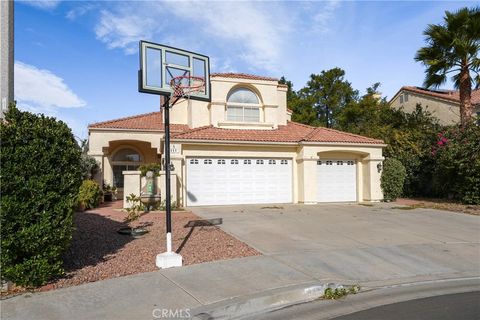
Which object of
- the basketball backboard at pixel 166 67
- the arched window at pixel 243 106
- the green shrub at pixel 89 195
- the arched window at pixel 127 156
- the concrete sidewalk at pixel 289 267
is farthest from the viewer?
the arched window at pixel 127 156

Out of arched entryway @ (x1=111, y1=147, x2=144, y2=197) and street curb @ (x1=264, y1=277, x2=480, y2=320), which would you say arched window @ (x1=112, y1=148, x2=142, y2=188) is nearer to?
arched entryway @ (x1=111, y1=147, x2=144, y2=197)

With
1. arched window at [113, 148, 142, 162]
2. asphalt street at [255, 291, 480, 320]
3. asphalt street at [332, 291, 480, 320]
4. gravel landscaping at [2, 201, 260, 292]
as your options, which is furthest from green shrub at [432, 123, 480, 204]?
arched window at [113, 148, 142, 162]

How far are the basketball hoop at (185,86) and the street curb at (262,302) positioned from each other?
4734 millimetres

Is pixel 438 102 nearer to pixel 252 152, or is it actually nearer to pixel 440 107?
pixel 440 107

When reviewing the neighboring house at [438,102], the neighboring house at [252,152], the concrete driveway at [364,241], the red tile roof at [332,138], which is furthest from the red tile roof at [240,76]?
the neighboring house at [438,102]

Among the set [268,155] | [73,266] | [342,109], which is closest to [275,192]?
[268,155]

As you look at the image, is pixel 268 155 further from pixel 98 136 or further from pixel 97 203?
pixel 98 136

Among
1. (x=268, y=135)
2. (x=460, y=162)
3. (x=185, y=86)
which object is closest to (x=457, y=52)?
(x=460, y=162)

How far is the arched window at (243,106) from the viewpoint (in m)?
20.7

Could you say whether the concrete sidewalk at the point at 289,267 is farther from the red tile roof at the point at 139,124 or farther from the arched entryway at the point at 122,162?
the arched entryway at the point at 122,162

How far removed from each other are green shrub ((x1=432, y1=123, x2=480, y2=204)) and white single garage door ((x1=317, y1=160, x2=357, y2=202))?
169 inches

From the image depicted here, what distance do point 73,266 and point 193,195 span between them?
34.5 ft

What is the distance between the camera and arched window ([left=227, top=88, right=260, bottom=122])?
816 inches

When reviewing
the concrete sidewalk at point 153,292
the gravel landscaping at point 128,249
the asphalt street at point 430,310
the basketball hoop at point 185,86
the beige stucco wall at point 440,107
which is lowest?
the asphalt street at point 430,310
